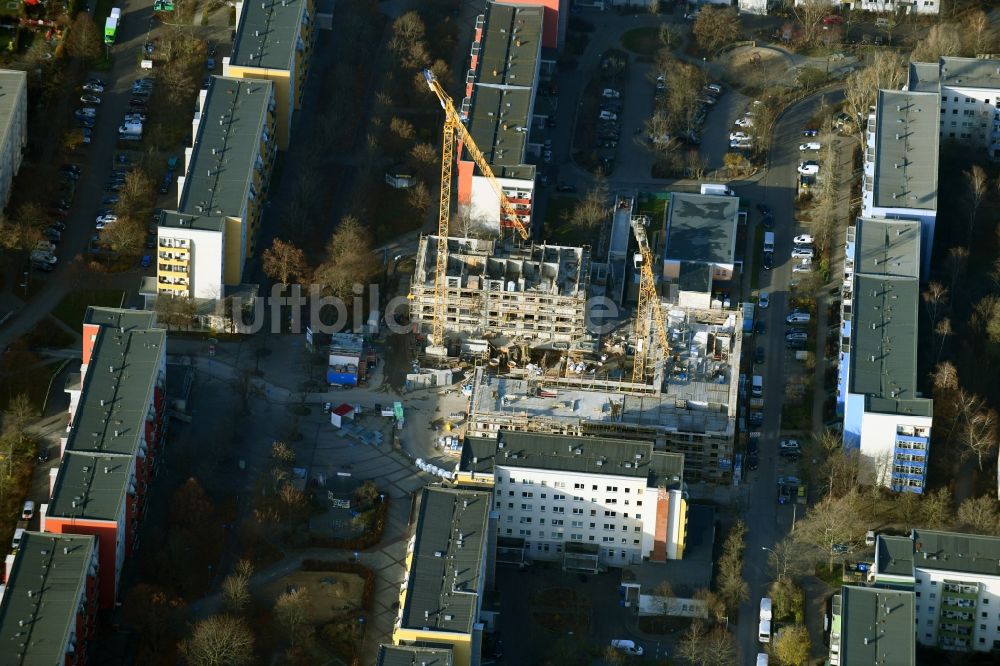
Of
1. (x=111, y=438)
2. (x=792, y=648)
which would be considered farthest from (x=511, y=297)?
(x=792, y=648)

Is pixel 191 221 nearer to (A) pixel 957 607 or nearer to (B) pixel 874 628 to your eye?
(B) pixel 874 628

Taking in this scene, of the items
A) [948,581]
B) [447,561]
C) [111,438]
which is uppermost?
[111,438]

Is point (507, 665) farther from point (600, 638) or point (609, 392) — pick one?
point (609, 392)

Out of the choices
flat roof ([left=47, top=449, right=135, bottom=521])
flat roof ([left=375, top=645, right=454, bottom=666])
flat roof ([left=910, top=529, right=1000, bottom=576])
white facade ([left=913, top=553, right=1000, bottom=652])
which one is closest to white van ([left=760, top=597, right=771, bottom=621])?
white facade ([left=913, top=553, right=1000, bottom=652])

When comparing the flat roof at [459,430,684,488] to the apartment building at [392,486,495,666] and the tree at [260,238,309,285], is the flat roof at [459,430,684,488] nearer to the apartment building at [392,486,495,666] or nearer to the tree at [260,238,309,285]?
the apartment building at [392,486,495,666]

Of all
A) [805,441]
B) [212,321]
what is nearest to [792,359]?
[805,441]

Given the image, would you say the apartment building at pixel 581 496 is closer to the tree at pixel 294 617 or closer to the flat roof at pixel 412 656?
the tree at pixel 294 617

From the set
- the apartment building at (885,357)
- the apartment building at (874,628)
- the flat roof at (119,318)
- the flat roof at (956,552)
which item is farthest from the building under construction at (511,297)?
the apartment building at (874,628)
